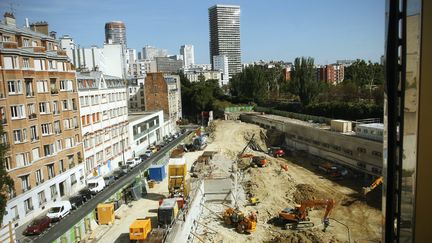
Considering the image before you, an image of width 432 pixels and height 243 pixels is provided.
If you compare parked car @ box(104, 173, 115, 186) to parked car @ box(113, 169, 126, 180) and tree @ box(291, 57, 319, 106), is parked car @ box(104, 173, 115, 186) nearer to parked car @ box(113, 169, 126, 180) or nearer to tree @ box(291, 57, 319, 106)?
parked car @ box(113, 169, 126, 180)

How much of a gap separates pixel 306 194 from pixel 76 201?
1565cm

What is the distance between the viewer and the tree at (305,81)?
47.1 meters

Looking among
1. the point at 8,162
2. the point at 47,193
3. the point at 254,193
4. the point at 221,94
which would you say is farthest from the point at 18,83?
the point at 221,94

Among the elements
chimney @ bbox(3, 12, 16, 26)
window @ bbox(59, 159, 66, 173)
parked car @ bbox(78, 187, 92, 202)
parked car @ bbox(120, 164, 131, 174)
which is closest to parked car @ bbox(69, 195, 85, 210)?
parked car @ bbox(78, 187, 92, 202)

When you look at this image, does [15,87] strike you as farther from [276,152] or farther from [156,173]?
[276,152]

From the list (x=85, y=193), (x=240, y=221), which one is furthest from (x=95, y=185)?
(x=240, y=221)

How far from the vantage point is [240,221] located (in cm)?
1892

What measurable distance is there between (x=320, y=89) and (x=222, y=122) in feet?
49.9

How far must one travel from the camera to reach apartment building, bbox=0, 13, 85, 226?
19438mm

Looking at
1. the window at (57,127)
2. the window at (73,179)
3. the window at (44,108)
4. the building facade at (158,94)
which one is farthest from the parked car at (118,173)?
the building facade at (158,94)

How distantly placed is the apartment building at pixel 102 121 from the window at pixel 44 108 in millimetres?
4581

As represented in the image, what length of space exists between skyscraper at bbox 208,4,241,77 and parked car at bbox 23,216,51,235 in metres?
171

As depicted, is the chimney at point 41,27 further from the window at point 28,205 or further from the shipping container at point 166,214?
the shipping container at point 166,214

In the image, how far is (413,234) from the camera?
Result: 1966mm
